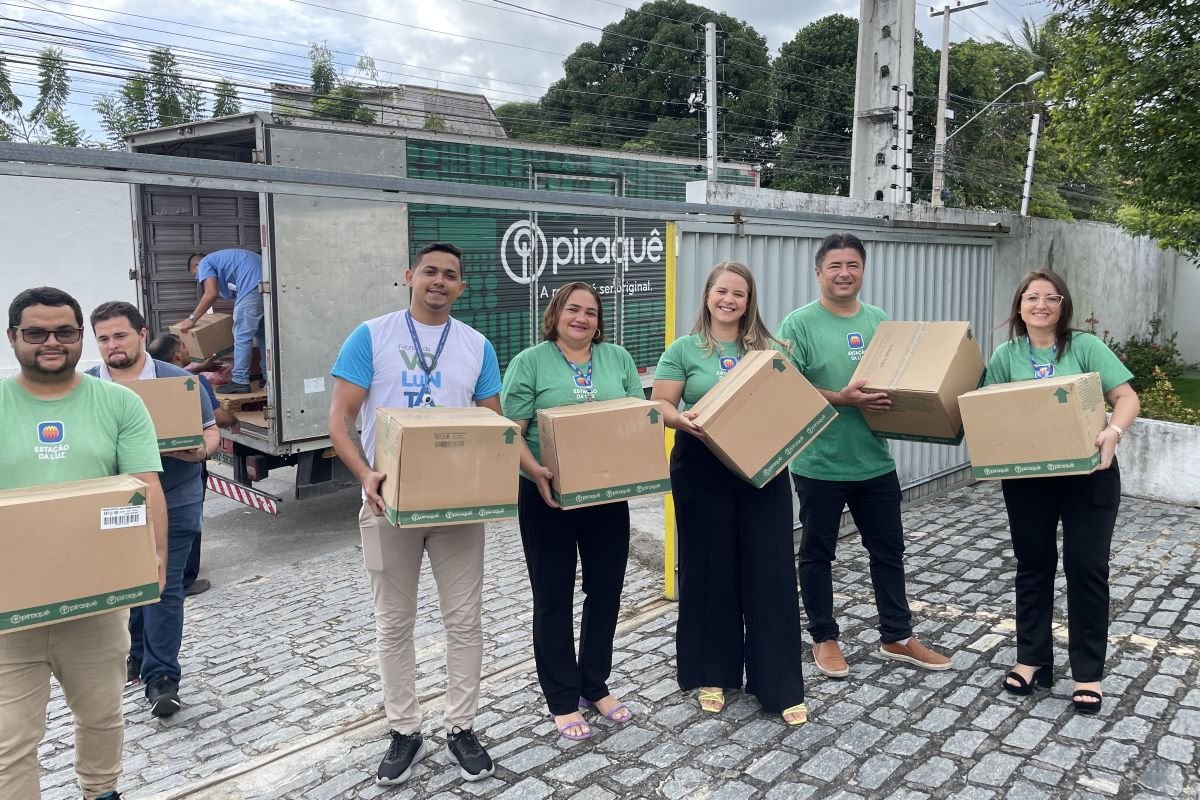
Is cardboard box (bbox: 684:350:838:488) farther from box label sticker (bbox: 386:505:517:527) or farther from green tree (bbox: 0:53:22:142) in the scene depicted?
green tree (bbox: 0:53:22:142)

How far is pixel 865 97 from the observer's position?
8.91 metres

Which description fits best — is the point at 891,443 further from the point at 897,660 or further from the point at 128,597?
the point at 128,597

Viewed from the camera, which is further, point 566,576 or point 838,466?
point 838,466

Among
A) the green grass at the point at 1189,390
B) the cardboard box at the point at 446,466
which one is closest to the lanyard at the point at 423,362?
the cardboard box at the point at 446,466

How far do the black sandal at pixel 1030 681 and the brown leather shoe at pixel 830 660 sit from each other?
668 millimetres

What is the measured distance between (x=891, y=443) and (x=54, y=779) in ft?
17.7

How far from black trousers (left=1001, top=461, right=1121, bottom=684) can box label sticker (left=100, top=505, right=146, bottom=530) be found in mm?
3138

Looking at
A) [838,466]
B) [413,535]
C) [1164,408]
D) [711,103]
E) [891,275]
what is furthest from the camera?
[711,103]

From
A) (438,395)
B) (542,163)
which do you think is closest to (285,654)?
(438,395)

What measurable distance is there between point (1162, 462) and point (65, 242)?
36.1ft

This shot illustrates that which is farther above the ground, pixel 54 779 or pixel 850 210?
pixel 850 210

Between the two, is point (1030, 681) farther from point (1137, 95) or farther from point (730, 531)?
point (1137, 95)

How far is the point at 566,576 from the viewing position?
137 inches

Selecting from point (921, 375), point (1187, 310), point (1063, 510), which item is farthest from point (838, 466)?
point (1187, 310)
